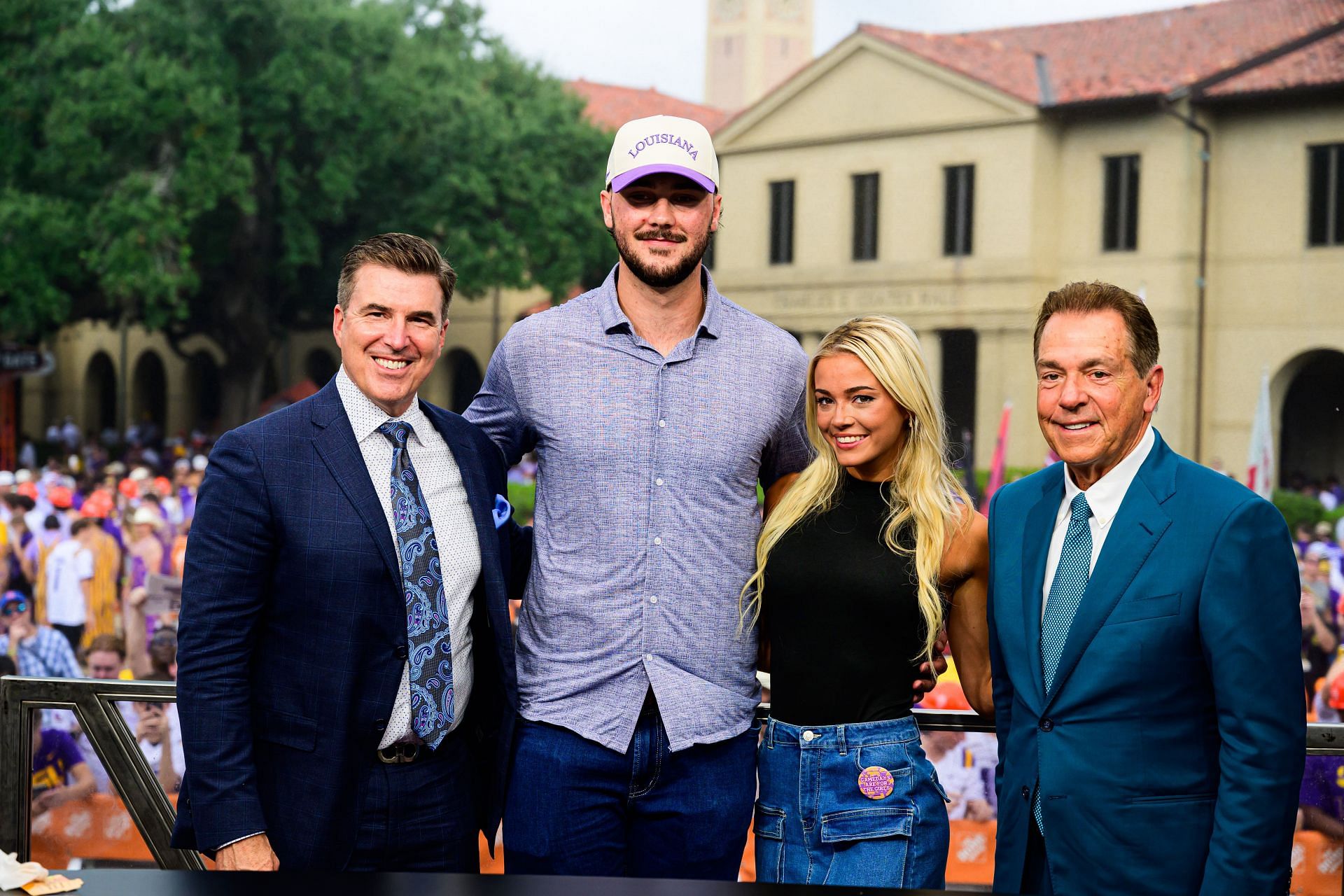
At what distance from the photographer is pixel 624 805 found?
8.30ft

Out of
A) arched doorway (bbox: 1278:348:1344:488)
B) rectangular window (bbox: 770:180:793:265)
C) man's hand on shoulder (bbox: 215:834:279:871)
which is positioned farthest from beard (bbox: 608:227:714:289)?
rectangular window (bbox: 770:180:793:265)

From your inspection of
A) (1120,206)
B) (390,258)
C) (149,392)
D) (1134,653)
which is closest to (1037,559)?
(1134,653)

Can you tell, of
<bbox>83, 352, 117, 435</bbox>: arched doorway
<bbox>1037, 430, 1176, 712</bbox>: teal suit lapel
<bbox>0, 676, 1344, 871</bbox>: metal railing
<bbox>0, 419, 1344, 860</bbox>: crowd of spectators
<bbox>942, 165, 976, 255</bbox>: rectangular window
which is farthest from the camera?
<bbox>83, 352, 117, 435</bbox>: arched doorway

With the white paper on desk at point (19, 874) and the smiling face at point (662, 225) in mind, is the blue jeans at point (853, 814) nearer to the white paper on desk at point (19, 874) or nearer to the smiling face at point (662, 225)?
the smiling face at point (662, 225)

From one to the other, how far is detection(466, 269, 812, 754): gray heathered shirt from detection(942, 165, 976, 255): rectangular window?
2335cm

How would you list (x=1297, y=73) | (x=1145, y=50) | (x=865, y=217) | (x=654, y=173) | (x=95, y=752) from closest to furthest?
(x=654, y=173) → (x=95, y=752) → (x=1297, y=73) → (x=1145, y=50) → (x=865, y=217)

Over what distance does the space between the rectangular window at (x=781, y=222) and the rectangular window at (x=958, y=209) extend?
3334mm

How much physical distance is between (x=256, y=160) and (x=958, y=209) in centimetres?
1331

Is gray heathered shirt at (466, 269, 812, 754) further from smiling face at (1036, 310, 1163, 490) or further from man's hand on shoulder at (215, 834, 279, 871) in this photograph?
smiling face at (1036, 310, 1163, 490)

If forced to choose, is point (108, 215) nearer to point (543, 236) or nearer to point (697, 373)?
point (543, 236)

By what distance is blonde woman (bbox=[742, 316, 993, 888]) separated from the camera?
2.38 metres

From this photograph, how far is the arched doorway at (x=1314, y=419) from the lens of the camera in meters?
23.3

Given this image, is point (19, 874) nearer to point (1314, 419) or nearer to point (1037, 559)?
point (1037, 559)

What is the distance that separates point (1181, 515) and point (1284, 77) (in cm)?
2348
